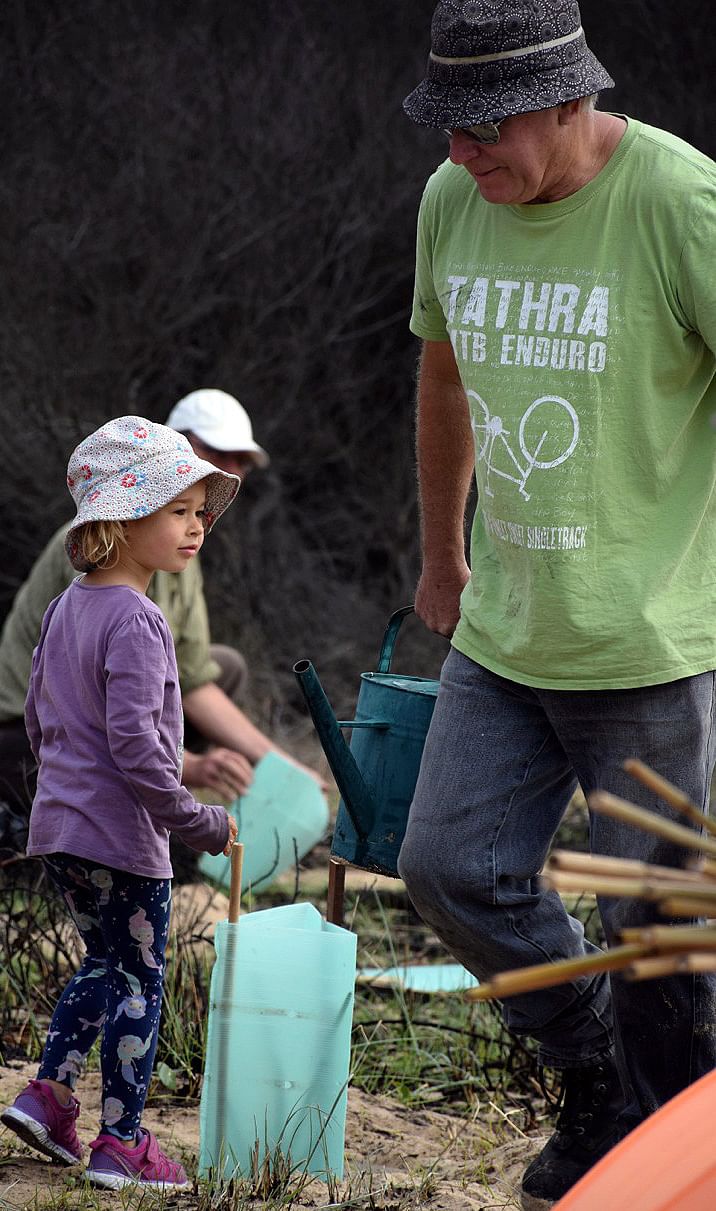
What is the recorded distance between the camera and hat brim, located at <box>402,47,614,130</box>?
231cm

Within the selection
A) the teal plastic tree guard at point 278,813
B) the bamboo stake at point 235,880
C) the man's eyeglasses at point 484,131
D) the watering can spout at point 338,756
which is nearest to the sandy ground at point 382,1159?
the bamboo stake at point 235,880

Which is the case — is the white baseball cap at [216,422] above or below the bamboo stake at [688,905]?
above

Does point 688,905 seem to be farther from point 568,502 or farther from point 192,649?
point 192,649

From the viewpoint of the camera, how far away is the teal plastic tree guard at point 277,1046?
99.3 inches

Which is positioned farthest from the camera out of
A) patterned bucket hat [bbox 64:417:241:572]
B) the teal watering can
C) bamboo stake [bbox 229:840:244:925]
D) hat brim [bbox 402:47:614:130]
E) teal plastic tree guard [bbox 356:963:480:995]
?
teal plastic tree guard [bbox 356:963:480:995]

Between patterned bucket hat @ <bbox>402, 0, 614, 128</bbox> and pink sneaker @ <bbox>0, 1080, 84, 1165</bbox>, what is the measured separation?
1.69 m

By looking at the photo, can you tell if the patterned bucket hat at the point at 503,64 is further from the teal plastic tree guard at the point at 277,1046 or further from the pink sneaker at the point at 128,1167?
the pink sneaker at the point at 128,1167

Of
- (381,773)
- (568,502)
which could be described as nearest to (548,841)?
(381,773)

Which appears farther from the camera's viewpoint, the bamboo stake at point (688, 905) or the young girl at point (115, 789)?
the young girl at point (115, 789)

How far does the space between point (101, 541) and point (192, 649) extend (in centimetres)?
231

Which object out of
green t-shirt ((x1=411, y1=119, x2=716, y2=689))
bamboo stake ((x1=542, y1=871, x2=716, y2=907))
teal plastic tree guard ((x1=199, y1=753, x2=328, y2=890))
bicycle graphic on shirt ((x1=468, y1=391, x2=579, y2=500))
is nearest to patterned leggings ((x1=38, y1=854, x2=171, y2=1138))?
green t-shirt ((x1=411, y1=119, x2=716, y2=689))

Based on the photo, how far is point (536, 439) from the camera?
2414 mm

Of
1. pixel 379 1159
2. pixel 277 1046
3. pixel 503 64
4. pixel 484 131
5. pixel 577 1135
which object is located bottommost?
pixel 379 1159

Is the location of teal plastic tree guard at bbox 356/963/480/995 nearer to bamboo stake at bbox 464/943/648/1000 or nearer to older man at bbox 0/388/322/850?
older man at bbox 0/388/322/850
